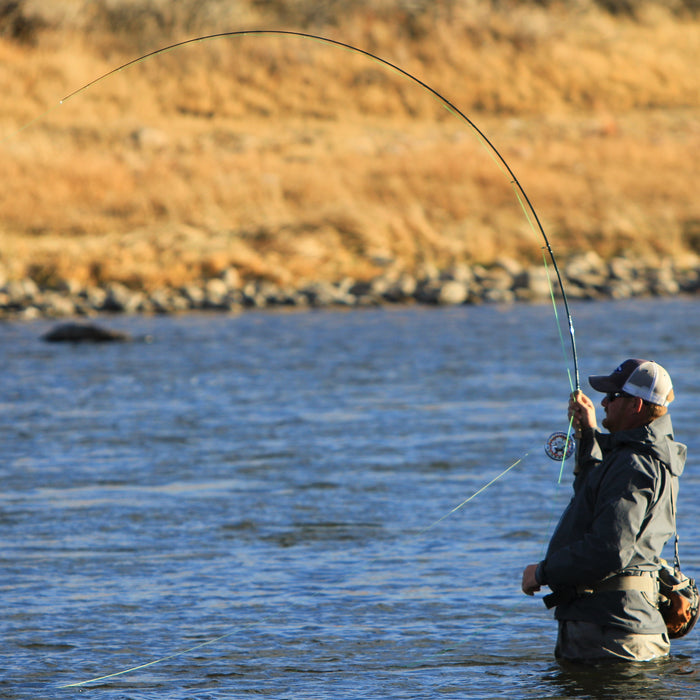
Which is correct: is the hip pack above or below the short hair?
below

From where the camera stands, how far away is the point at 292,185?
80.7ft

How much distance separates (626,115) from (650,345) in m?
20.1

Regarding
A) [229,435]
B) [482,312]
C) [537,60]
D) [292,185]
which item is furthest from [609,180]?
[229,435]

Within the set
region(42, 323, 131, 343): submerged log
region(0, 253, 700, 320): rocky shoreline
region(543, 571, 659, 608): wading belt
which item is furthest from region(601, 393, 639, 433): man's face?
region(0, 253, 700, 320): rocky shoreline

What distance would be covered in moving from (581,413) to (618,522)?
373 mm

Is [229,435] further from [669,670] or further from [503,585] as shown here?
[669,670]

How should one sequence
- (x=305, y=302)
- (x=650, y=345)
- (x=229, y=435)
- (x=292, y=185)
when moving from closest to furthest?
(x=229, y=435) < (x=650, y=345) < (x=305, y=302) < (x=292, y=185)

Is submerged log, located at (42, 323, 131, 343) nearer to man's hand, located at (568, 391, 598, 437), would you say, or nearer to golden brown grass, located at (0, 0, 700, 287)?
golden brown grass, located at (0, 0, 700, 287)

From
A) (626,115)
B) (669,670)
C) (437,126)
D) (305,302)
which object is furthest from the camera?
(626,115)

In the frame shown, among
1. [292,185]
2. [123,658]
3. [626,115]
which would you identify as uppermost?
[626,115]

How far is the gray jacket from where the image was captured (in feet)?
14.0

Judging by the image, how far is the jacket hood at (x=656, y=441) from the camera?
4.28 meters

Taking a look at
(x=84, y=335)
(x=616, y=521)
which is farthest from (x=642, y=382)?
(x=84, y=335)

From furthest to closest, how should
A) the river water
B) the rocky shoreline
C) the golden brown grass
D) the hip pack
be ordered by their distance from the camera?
1. the golden brown grass
2. the rocky shoreline
3. the river water
4. the hip pack
